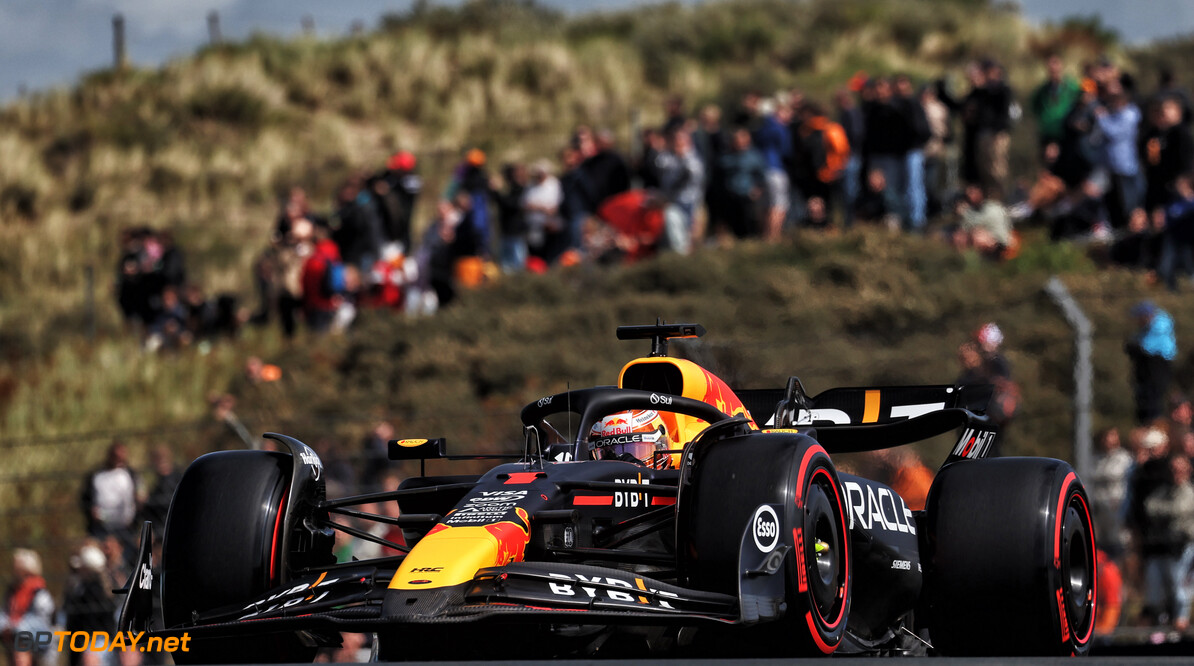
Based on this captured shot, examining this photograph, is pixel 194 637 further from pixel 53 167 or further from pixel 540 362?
pixel 53 167

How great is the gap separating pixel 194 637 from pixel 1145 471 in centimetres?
836

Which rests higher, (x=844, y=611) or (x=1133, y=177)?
(x=1133, y=177)

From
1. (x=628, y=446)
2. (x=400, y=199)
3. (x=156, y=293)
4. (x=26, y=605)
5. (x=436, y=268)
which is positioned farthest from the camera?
(x=156, y=293)

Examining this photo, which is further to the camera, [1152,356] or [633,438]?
[1152,356]

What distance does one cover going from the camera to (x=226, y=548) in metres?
6.66

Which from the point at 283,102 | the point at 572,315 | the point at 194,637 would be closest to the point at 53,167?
the point at 283,102

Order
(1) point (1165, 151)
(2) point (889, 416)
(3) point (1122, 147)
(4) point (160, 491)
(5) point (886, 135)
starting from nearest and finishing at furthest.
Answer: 1. (2) point (889, 416)
2. (4) point (160, 491)
3. (1) point (1165, 151)
4. (3) point (1122, 147)
5. (5) point (886, 135)

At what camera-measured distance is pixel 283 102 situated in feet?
123

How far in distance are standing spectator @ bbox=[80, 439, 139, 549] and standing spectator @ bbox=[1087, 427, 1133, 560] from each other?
25.2 ft

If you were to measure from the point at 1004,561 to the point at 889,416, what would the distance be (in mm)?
1888

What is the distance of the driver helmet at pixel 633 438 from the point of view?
295 inches

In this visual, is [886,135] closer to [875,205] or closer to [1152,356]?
[875,205]

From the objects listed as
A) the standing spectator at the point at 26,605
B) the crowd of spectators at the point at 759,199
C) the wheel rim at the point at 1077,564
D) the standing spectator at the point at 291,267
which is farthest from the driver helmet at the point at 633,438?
the standing spectator at the point at 291,267

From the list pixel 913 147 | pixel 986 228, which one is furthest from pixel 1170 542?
pixel 986 228
